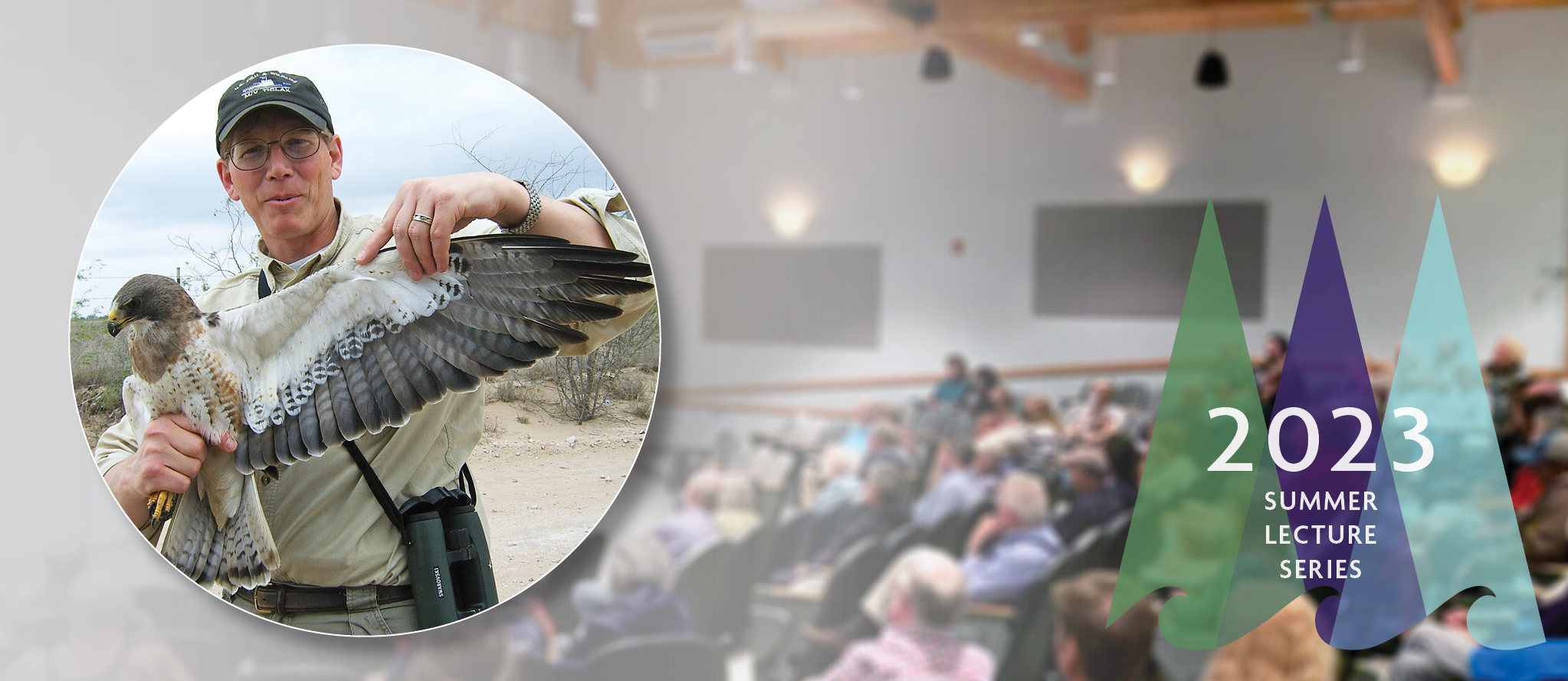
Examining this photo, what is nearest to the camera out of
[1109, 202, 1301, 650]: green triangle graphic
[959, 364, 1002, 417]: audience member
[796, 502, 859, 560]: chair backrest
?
[1109, 202, 1301, 650]: green triangle graphic

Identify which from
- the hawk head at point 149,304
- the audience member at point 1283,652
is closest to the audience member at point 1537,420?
the audience member at point 1283,652

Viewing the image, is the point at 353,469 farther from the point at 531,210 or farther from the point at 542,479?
the point at 531,210

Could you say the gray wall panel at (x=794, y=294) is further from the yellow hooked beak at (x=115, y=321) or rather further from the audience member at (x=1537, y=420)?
the yellow hooked beak at (x=115, y=321)

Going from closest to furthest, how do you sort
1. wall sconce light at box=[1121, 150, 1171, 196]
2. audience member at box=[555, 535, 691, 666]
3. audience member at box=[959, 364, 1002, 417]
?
audience member at box=[555, 535, 691, 666] → audience member at box=[959, 364, 1002, 417] → wall sconce light at box=[1121, 150, 1171, 196]

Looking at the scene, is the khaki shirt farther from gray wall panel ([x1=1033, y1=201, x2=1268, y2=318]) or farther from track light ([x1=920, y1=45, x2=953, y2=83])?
gray wall panel ([x1=1033, y1=201, x2=1268, y2=318])

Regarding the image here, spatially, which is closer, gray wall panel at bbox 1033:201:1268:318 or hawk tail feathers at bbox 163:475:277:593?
hawk tail feathers at bbox 163:475:277:593

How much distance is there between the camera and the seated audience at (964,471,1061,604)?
2822 millimetres

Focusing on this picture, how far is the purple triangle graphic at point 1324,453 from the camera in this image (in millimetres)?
1447

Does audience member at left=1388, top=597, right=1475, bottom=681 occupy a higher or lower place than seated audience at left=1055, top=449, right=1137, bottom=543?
lower

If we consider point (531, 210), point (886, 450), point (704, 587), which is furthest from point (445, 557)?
point (886, 450)

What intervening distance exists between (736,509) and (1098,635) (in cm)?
123

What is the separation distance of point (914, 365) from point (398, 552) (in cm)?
410

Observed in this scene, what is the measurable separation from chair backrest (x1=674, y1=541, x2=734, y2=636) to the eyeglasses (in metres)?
2.09

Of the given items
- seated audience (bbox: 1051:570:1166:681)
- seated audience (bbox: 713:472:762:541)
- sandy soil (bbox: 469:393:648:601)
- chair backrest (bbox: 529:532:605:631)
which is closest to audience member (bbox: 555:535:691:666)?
chair backrest (bbox: 529:532:605:631)
